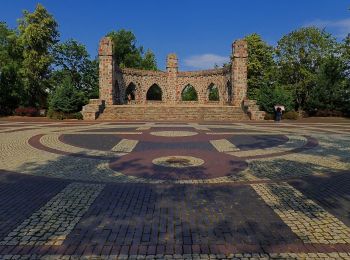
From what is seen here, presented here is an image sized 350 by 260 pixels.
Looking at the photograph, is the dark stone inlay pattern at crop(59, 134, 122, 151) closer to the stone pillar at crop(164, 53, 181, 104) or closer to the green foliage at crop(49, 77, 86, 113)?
the green foliage at crop(49, 77, 86, 113)

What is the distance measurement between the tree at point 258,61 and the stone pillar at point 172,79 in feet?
34.2

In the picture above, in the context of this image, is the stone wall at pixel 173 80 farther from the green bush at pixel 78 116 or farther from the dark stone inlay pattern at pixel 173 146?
the dark stone inlay pattern at pixel 173 146

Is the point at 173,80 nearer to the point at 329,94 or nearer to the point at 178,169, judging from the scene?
the point at 329,94

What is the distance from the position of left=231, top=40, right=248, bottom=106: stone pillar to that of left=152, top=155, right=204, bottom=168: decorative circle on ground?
25.2 m

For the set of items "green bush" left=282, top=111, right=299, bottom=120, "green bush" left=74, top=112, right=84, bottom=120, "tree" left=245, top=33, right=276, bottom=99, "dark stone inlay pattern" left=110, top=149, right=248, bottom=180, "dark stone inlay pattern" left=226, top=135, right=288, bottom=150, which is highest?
"tree" left=245, top=33, right=276, bottom=99

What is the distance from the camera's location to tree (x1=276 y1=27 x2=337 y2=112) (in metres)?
39.8

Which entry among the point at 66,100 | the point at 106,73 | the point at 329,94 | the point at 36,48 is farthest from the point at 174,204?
the point at 36,48

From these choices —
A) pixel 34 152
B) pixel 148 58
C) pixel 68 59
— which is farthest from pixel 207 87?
pixel 34 152

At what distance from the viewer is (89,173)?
8.45 meters

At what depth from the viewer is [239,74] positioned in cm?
3500

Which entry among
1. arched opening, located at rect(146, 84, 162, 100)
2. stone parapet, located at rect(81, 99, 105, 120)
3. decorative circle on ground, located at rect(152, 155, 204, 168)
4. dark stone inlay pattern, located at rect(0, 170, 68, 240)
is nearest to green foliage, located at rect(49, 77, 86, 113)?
stone parapet, located at rect(81, 99, 105, 120)

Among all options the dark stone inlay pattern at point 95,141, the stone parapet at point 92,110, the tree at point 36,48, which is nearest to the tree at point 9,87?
the tree at point 36,48

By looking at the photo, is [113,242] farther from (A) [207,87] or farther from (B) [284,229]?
(A) [207,87]

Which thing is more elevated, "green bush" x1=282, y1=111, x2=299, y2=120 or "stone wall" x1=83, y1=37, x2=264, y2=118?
"stone wall" x1=83, y1=37, x2=264, y2=118
